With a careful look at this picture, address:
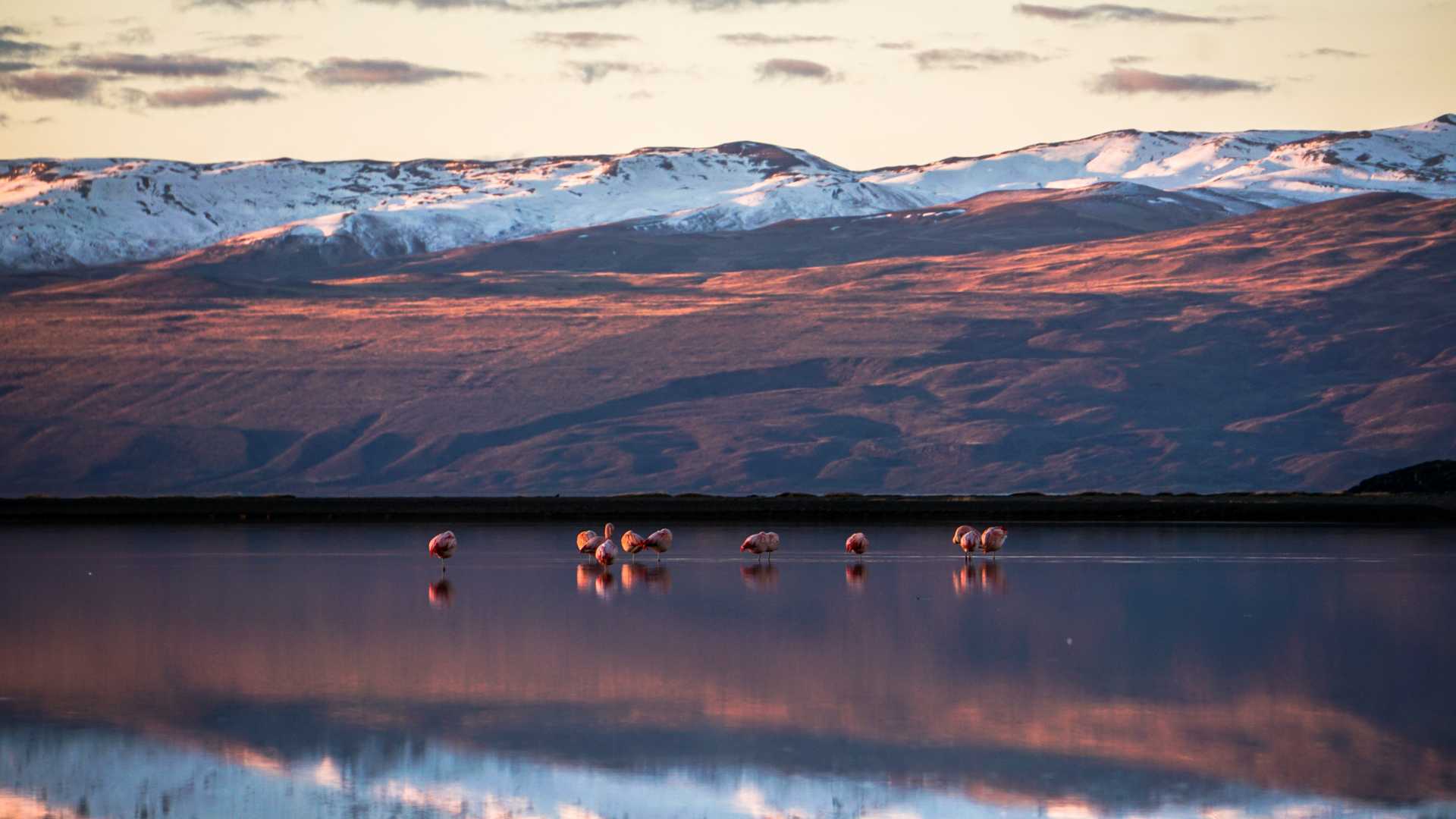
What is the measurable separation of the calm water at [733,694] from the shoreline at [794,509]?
1036 inches

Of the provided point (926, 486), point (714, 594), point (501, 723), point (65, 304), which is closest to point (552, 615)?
point (714, 594)

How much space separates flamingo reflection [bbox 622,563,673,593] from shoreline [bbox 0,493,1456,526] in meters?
25.3

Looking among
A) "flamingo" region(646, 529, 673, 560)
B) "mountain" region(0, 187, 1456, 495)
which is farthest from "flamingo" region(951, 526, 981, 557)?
"mountain" region(0, 187, 1456, 495)

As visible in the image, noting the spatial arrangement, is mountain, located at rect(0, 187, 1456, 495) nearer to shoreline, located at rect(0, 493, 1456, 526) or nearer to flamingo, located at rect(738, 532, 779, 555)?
shoreline, located at rect(0, 493, 1456, 526)

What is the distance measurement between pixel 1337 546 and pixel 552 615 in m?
23.4

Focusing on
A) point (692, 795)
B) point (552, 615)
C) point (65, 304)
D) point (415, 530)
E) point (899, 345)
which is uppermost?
point (65, 304)

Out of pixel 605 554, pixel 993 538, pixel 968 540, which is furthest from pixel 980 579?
pixel 605 554

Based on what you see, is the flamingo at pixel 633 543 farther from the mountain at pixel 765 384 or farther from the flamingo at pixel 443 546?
the mountain at pixel 765 384

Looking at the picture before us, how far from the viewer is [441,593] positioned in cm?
3338

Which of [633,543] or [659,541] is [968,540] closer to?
[659,541]

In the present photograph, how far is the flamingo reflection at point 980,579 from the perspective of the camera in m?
33.8

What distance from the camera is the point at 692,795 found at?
51.6 feet

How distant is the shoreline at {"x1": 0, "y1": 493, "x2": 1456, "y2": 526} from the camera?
64.2 m

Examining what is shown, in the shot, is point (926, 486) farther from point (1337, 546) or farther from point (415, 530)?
point (1337, 546)
